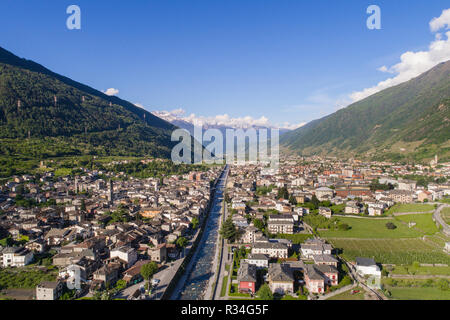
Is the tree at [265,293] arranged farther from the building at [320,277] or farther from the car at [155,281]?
the car at [155,281]

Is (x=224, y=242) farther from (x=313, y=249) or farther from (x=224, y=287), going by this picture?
(x=224, y=287)

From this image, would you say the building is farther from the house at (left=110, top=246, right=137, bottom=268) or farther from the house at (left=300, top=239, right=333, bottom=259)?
the house at (left=110, top=246, right=137, bottom=268)

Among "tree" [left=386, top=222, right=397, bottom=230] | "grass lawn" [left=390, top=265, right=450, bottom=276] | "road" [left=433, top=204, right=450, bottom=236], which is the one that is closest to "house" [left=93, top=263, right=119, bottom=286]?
"grass lawn" [left=390, top=265, right=450, bottom=276]

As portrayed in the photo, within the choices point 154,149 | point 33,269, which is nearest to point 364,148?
point 154,149

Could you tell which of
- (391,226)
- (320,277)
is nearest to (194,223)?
(320,277)

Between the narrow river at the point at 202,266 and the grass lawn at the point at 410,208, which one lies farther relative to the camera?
the grass lawn at the point at 410,208

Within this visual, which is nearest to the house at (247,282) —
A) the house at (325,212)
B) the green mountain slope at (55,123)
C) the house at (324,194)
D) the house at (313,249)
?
the house at (313,249)
